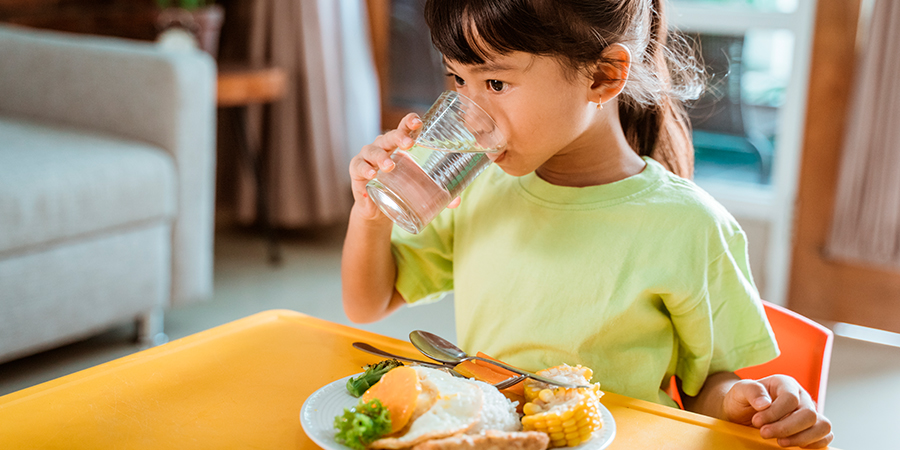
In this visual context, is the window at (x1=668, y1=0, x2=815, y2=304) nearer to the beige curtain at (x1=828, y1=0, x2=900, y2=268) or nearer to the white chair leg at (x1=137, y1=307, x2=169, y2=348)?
the beige curtain at (x1=828, y1=0, x2=900, y2=268)

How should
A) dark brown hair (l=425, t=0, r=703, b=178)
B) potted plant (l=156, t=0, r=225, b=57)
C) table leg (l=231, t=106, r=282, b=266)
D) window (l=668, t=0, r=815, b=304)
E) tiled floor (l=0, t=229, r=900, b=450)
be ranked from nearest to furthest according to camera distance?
dark brown hair (l=425, t=0, r=703, b=178) < tiled floor (l=0, t=229, r=900, b=450) < window (l=668, t=0, r=815, b=304) < potted plant (l=156, t=0, r=225, b=57) < table leg (l=231, t=106, r=282, b=266)

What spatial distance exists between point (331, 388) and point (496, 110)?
0.31 meters

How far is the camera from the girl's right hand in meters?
0.72

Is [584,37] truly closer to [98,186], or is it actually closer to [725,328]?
[725,328]

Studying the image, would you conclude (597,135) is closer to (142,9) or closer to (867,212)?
(867,212)

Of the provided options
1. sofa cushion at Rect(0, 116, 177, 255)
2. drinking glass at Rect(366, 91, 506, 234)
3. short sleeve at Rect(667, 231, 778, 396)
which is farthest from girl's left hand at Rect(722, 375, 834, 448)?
sofa cushion at Rect(0, 116, 177, 255)

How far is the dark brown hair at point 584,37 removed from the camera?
2.50 feet

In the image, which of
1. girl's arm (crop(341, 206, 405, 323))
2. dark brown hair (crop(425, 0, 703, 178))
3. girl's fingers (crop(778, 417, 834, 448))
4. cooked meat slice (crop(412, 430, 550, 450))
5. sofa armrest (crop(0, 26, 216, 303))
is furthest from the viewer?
sofa armrest (crop(0, 26, 216, 303))

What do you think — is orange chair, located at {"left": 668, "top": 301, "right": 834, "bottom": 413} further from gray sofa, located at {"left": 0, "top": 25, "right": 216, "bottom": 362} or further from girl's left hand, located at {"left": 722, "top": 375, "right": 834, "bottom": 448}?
gray sofa, located at {"left": 0, "top": 25, "right": 216, "bottom": 362}

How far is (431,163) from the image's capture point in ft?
2.35

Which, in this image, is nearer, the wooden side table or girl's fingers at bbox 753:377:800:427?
girl's fingers at bbox 753:377:800:427

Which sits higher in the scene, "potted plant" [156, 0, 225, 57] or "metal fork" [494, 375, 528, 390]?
"potted plant" [156, 0, 225, 57]

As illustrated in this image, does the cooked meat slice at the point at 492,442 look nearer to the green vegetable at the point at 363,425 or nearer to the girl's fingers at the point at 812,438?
the green vegetable at the point at 363,425

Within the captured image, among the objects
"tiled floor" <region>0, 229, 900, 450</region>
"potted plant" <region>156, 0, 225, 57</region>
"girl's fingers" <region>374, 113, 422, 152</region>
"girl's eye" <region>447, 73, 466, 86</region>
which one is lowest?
"tiled floor" <region>0, 229, 900, 450</region>
